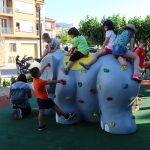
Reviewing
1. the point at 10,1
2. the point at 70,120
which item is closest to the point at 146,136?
the point at 70,120

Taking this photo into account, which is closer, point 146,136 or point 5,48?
point 146,136

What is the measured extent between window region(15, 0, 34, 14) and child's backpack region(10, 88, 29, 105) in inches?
Result: 1344

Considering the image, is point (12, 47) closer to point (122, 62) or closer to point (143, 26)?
point (143, 26)

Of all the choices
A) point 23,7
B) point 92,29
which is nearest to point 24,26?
point 23,7

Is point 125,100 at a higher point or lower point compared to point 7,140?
higher

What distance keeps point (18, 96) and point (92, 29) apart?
1315 inches

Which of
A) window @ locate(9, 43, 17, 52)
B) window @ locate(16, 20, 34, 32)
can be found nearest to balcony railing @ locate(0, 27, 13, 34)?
window @ locate(16, 20, 34, 32)

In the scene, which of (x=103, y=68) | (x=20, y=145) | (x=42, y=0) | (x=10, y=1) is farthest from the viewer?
(x=42, y=0)

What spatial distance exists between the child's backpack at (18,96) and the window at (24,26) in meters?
33.1

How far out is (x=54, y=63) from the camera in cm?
736

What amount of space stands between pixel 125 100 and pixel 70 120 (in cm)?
163

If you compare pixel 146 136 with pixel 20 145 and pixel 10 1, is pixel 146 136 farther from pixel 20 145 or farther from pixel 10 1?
pixel 10 1

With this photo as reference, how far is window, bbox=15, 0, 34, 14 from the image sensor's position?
4096 cm

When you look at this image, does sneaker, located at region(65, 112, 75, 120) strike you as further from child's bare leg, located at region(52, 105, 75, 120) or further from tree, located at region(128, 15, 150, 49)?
tree, located at region(128, 15, 150, 49)
